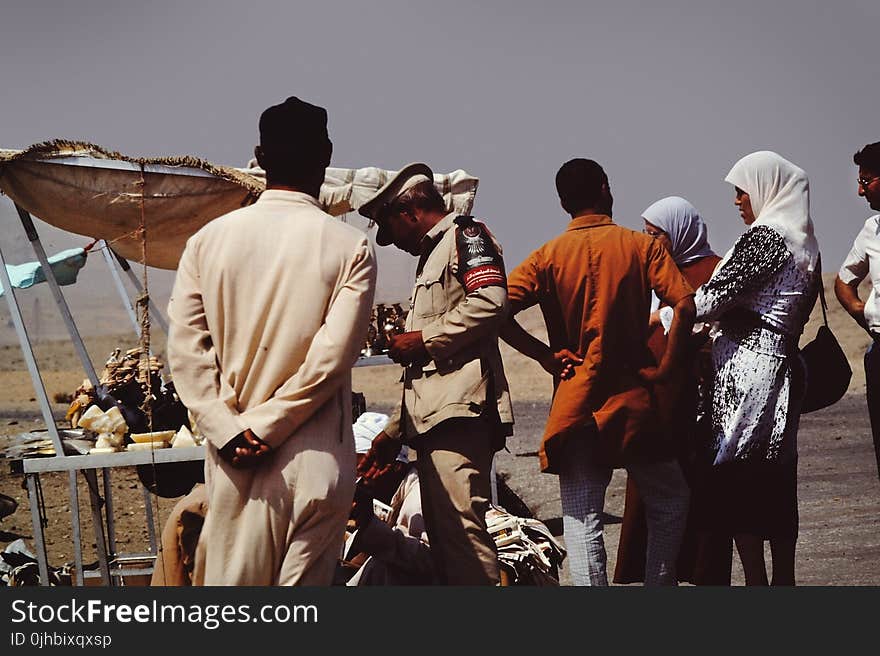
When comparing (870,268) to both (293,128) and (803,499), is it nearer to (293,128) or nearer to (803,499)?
(293,128)

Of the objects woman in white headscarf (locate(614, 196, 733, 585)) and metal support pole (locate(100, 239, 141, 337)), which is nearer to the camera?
woman in white headscarf (locate(614, 196, 733, 585))

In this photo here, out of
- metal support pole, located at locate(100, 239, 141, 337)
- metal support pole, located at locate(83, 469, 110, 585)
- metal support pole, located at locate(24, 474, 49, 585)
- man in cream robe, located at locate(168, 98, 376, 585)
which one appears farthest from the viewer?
metal support pole, located at locate(100, 239, 141, 337)

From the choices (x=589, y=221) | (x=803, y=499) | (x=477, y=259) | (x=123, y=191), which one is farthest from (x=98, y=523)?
(x=803, y=499)

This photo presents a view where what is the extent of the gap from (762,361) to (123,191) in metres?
2.94

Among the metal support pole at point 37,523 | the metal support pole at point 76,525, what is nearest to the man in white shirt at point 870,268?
the metal support pole at point 76,525

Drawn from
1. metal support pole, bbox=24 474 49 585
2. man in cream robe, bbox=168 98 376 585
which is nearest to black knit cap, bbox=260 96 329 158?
man in cream robe, bbox=168 98 376 585

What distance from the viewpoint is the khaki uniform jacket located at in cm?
464

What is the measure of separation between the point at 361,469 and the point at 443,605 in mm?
1123

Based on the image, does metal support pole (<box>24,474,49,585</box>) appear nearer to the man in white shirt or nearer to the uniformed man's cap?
the uniformed man's cap

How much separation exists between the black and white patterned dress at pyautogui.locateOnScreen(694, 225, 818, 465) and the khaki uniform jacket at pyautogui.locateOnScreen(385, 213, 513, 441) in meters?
0.99

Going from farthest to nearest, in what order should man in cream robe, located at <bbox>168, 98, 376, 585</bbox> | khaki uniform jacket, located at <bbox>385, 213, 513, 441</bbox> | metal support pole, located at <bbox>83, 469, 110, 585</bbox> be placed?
metal support pole, located at <bbox>83, 469, 110, 585</bbox>
khaki uniform jacket, located at <bbox>385, 213, 513, 441</bbox>
man in cream robe, located at <bbox>168, 98, 376, 585</bbox>

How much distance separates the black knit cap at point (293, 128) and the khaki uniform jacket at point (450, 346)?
98cm

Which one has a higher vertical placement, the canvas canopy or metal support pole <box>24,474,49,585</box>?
the canvas canopy

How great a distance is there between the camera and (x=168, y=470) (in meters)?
6.02
